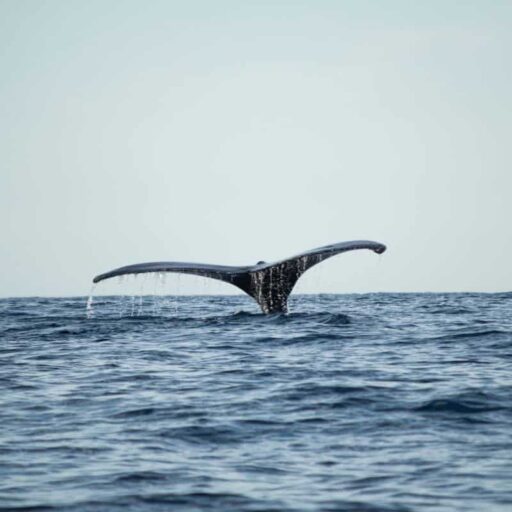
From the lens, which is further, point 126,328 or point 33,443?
point 126,328

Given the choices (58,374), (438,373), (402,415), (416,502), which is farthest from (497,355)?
(416,502)

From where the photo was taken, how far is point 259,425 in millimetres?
8547

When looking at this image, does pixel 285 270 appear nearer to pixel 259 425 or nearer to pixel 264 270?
pixel 264 270

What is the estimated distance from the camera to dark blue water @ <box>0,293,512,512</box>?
20.7ft

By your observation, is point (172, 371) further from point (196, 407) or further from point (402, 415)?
point (402, 415)

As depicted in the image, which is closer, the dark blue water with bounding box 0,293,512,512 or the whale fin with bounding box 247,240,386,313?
the dark blue water with bounding box 0,293,512,512

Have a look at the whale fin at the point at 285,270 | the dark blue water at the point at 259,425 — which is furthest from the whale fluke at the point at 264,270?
the dark blue water at the point at 259,425

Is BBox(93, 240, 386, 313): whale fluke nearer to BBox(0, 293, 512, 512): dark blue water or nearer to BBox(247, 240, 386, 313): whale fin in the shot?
BBox(247, 240, 386, 313): whale fin

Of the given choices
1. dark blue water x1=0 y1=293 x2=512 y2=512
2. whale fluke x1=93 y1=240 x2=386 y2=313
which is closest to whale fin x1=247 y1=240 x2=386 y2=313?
whale fluke x1=93 y1=240 x2=386 y2=313

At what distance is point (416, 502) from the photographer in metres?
6.03

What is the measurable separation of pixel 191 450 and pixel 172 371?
456cm

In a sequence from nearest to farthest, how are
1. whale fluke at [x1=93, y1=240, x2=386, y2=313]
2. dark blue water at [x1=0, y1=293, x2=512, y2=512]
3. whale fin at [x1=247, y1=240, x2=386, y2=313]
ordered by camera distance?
dark blue water at [x1=0, y1=293, x2=512, y2=512]
whale fluke at [x1=93, y1=240, x2=386, y2=313]
whale fin at [x1=247, y1=240, x2=386, y2=313]

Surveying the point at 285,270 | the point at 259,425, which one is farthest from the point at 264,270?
the point at 259,425

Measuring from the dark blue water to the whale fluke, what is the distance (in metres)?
1.38
